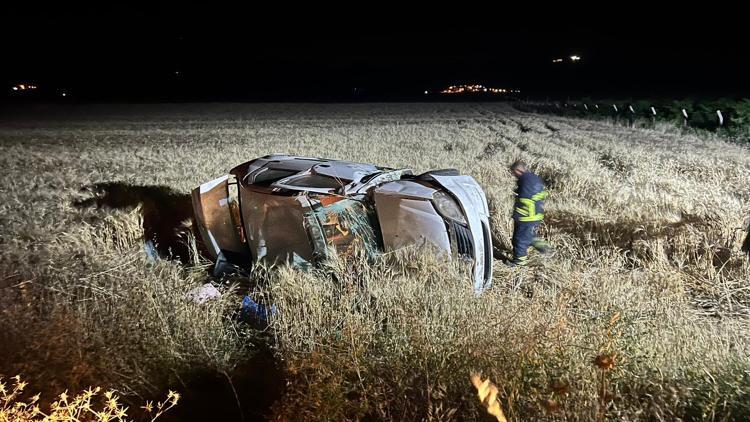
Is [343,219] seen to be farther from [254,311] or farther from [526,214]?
[526,214]

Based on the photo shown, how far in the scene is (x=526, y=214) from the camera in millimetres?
6035

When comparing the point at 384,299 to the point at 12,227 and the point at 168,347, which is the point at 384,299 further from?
the point at 12,227

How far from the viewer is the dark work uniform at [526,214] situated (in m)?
6.01

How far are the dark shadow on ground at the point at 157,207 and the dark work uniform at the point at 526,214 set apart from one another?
12.8ft

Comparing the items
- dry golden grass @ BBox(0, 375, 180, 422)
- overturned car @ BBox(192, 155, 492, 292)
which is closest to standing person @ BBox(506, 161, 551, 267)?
overturned car @ BBox(192, 155, 492, 292)

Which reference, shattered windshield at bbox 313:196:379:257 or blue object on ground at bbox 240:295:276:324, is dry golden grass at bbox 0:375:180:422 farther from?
shattered windshield at bbox 313:196:379:257

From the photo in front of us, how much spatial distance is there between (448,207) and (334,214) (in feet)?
3.75

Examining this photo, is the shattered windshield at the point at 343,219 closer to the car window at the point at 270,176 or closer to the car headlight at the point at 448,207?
the car headlight at the point at 448,207

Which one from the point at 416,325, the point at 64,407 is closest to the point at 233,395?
the point at 64,407

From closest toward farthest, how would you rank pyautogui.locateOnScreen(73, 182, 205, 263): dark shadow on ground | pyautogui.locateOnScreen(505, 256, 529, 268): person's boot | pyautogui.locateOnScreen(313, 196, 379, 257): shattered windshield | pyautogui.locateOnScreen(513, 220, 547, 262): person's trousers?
pyautogui.locateOnScreen(313, 196, 379, 257): shattered windshield → pyautogui.locateOnScreen(505, 256, 529, 268): person's boot → pyautogui.locateOnScreen(513, 220, 547, 262): person's trousers → pyautogui.locateOnScreen(73, 182, 205, 263): dark shadow on ground

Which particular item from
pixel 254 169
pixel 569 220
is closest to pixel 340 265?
pixel 254 169

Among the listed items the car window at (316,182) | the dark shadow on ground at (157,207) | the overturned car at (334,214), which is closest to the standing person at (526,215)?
the overturned car at (334,214)

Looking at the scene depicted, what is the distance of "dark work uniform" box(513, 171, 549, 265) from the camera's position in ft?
19.7

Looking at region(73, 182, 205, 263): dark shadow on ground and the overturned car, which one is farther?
region(73, 182, 205, 263): dark shadow on ground
